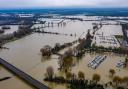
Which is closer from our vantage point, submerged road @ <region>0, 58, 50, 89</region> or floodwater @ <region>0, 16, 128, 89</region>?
submerged road @ <region>0, 58, 50, 89</region>

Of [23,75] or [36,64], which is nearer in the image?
[23,75]

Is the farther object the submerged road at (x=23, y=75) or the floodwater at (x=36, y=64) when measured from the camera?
the floodwater at (x=36, y=64)

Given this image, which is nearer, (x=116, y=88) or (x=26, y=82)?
(x=116, y=88)

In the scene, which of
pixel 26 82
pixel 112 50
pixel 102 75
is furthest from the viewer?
pixel 112 50

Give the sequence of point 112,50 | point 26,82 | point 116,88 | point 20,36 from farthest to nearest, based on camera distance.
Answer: point 20,36 → point 112,50 → point 26,82 → point 116,88

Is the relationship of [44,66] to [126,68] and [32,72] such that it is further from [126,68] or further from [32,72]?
[126,68]

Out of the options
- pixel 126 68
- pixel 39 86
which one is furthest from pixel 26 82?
Result: pixel 126 68

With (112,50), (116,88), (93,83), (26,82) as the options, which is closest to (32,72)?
(26,82)
